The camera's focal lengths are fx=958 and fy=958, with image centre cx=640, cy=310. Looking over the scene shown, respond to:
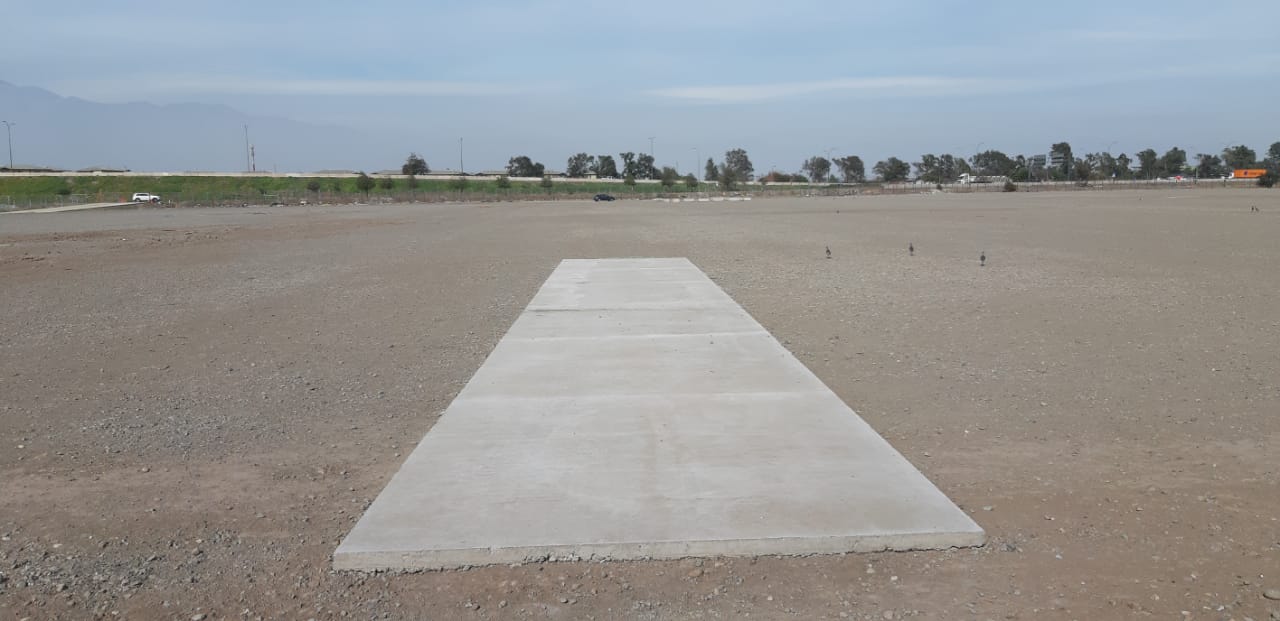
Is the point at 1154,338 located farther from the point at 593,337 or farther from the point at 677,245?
the point at 677,245

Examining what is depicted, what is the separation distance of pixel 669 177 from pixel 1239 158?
104677 mm

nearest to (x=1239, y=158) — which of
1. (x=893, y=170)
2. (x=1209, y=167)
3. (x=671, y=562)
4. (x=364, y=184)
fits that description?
(x=1209, y=167)

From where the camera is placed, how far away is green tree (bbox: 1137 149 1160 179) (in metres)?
181

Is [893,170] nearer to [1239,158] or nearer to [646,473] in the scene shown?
[1239,158]

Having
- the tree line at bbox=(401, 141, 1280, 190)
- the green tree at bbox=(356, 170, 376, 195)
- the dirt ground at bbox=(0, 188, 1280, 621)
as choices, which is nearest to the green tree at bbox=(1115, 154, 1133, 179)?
the tree line at bbox=(401, 141, 1280, 190)

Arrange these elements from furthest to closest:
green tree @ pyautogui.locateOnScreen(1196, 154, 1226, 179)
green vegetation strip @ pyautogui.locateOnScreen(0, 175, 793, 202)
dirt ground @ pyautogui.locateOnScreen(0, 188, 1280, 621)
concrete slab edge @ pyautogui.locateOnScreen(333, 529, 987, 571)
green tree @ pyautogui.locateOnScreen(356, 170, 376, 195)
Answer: green tree @ pyautogui.locateOnScreen(1196, 154, 1226, 179), green tree @ pyautogui.locateOnScreen(356, 170, 376, 195), green vegetation strip @ pyautogui.locateOnScreen(0, 175, 793, 202), concrete slab edge @ pyautogui.locateOnScreen(333, 529, 987, 571), dirt ground @ pyautogui.locateOnScreen(0, 188, 1280, 621)

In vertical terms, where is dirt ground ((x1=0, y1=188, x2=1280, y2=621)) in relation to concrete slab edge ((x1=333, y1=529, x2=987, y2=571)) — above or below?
below

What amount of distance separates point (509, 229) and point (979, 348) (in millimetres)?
27637

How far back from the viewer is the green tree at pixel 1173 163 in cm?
17850

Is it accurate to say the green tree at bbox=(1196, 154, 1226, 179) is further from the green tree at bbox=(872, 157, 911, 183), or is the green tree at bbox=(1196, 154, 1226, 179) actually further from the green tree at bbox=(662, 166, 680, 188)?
the green tree at bbox=(662, 166, 680, 188)

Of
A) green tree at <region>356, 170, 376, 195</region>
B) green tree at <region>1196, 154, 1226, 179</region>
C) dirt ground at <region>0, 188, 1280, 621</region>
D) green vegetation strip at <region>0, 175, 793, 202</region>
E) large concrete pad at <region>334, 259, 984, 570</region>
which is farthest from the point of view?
green tree at <region>1196, 154, 1226, 179</region>

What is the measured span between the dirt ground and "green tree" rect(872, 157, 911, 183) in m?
176

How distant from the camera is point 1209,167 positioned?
17550 centimetres

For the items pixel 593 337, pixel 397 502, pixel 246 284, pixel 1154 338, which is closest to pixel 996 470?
pixel 397 502
